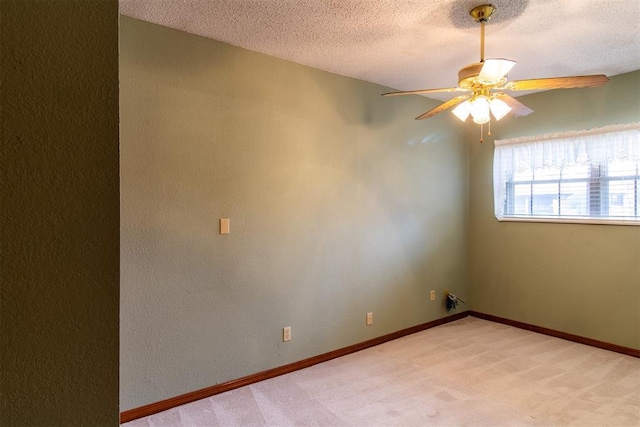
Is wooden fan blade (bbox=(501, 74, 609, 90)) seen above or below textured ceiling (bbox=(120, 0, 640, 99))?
below

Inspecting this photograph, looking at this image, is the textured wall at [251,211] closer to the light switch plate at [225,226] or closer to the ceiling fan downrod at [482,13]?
the light switch plate at [225,226]

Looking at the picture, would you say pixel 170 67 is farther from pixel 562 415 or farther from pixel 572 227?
pixel 572 227

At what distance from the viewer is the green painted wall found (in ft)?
11.3

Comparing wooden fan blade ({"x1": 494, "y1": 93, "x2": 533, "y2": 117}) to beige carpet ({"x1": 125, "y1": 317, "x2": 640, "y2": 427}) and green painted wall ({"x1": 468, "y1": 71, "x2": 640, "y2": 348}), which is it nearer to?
green painted wall ({"x1": 468, "y1": 71, "x2": 640, "y2": 348})

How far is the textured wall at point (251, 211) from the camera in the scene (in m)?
2.42

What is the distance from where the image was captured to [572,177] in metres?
3.75

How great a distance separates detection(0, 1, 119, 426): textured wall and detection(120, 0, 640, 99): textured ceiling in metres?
1.81

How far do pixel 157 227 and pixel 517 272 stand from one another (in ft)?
11.9

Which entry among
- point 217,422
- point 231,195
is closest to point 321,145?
point 231,195

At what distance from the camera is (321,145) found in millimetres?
3240

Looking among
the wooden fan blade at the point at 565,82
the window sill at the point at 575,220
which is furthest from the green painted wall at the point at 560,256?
the wooden fan blade at the point at 565,82

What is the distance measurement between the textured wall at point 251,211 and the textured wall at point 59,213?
1894 millimetres

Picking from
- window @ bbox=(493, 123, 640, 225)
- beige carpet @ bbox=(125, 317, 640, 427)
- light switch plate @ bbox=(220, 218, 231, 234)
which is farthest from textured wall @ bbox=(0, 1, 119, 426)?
window @ bbox=(493, 123, 640, 225)

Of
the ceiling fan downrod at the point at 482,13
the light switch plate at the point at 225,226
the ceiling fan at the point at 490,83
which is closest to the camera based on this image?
the ceiling fan at the point at 490,83
